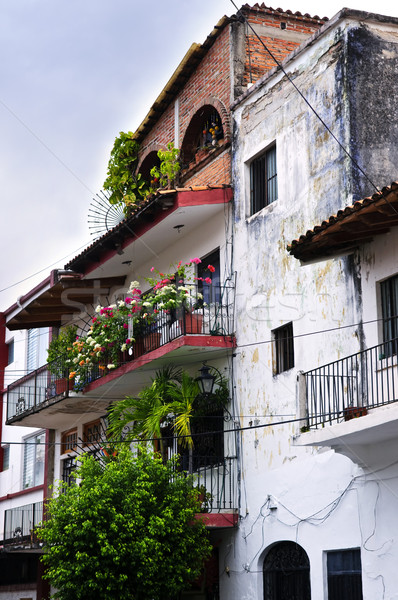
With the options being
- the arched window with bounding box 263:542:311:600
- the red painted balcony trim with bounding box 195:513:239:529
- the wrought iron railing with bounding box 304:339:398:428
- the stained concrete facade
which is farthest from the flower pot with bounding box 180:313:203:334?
the arched window with bounding box 263:542:311:600

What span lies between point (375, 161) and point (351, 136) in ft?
1.88

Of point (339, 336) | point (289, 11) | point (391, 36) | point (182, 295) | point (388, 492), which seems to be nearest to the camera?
point (388, 492)

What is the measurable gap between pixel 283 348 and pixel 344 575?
417cm

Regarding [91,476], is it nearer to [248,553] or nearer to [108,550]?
[108,550]

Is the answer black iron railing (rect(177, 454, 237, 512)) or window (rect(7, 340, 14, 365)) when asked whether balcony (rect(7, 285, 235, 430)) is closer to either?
black iron railing (rect(177, 454, 237, 512))

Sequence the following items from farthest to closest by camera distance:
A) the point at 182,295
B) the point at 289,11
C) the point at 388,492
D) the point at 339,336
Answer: the point at 289,11 → the point at 182,295 → the point at 339,336 → the point at 388,492

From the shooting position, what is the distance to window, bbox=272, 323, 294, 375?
16.2 metres

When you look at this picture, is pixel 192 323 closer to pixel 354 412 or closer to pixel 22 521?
pixel 354 412

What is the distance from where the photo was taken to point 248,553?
16.5 meters

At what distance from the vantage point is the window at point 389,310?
43.7 ft

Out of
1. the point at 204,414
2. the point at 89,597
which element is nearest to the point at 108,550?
the point at 89,597

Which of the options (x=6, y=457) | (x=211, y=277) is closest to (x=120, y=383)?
(x=211, y=277)

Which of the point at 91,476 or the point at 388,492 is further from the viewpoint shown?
the point at 91,476

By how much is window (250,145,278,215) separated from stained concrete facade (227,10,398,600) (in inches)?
6.4
